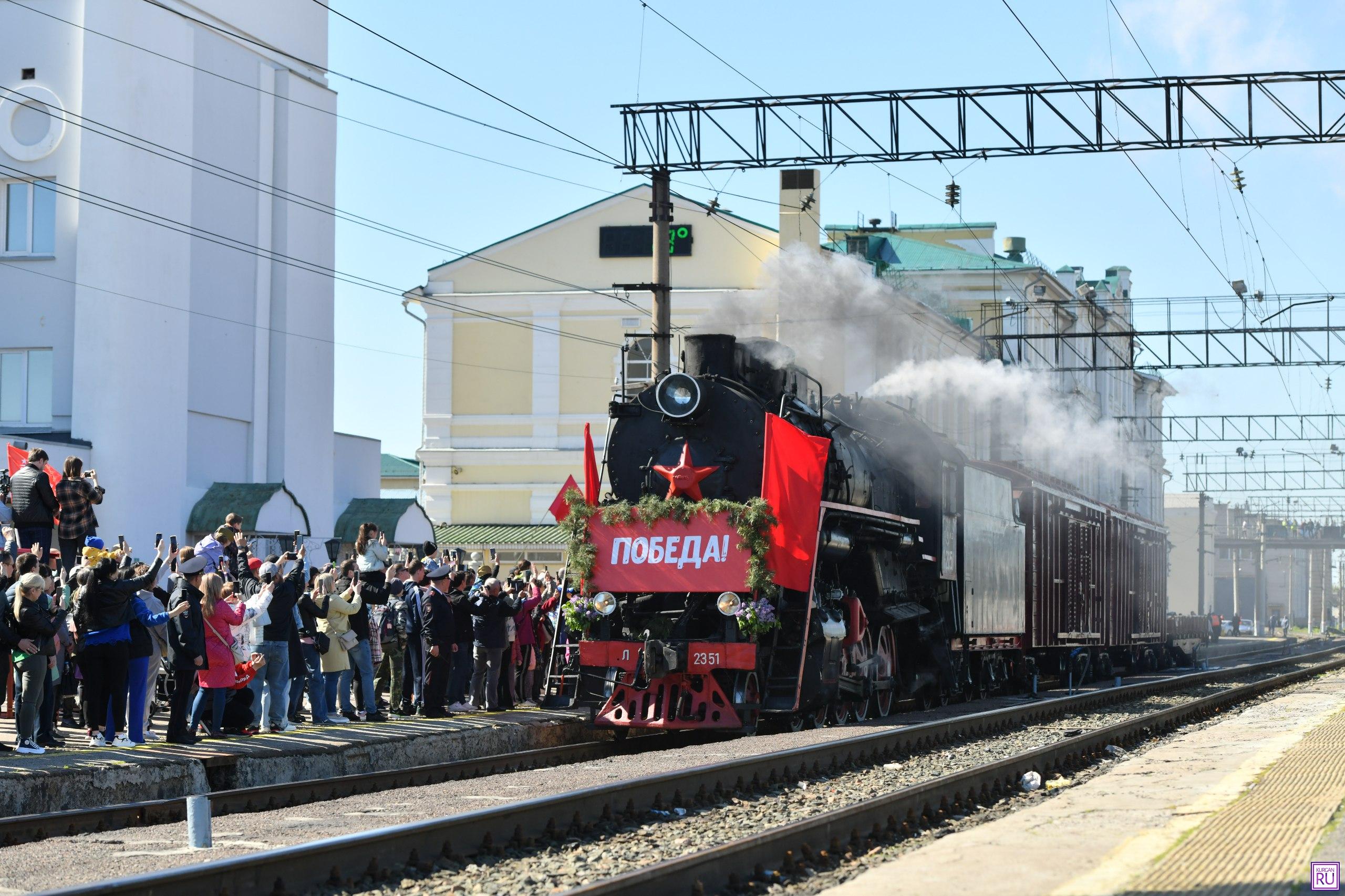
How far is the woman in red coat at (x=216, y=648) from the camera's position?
1326cm

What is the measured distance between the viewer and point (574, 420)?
4256cm

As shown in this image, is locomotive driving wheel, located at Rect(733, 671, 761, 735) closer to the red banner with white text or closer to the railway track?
the red banner with white text

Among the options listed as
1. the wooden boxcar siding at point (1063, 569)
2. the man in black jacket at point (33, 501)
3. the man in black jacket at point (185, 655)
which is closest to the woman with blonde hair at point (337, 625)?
the man in black jacket at point (185, 655)

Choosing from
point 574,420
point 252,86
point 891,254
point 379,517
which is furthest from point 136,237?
point 891,254

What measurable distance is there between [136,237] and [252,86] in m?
4.75

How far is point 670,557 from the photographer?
15266 mm

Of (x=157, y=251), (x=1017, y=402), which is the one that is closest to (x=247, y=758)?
(x=157, y=251)

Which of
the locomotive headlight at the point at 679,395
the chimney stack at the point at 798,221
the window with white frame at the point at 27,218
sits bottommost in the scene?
the locomotive headlight at the point at 679,395

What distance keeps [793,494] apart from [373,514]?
A: 58.9 ft

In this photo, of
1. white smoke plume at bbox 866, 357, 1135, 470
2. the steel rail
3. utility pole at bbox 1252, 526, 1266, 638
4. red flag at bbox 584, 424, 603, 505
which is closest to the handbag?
red flag at bbox 584, 424, 603, 505

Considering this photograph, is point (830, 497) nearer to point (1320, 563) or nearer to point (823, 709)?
point (823, 709)

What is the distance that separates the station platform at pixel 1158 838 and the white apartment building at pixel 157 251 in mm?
18404

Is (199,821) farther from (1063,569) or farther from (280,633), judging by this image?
(1063,569)

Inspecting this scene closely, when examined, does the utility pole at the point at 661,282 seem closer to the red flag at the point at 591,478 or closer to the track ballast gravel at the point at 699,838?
the red flag at the point at 591,478
